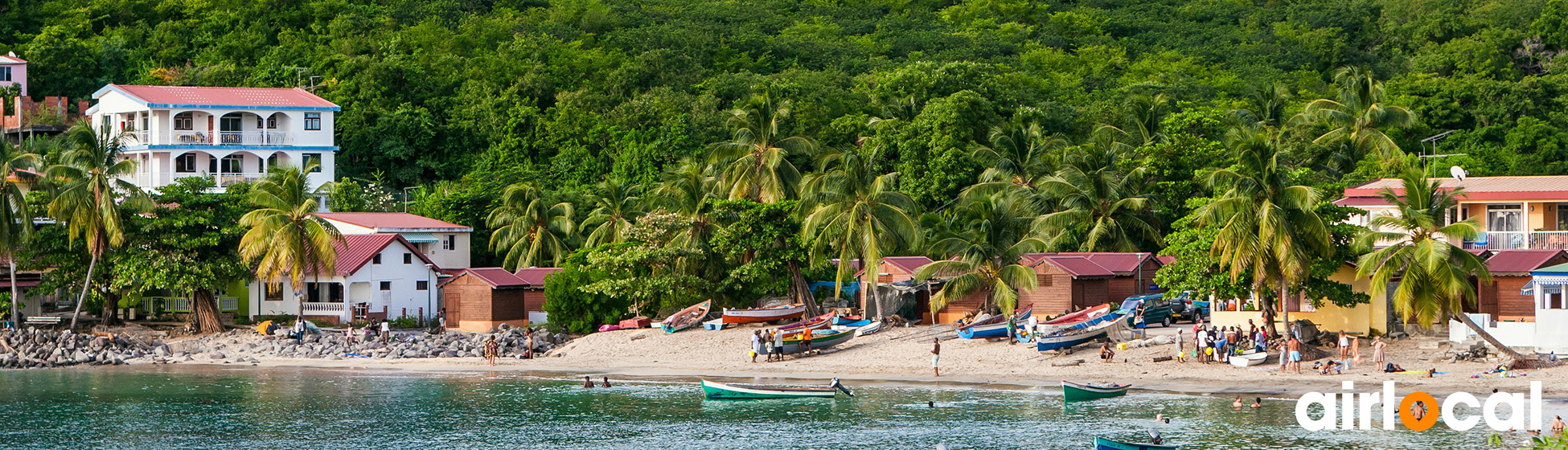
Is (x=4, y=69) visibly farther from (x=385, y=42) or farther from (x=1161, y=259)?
(x=1161, y=259)

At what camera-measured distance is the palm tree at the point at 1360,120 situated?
61656 mm

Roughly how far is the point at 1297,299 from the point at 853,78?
45.2 meters

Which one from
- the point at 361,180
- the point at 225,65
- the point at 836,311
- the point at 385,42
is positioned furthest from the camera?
the point at 385,42

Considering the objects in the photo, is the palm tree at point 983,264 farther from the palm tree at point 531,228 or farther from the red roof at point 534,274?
the palm tree at point 531,228

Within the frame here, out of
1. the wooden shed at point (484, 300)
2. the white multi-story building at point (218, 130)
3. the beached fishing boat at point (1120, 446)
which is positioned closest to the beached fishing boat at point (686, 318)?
the wooden shed at point (484, 300)

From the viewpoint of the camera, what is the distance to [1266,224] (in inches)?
1521

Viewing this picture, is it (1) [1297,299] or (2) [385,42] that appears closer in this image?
(1) [1297,299]

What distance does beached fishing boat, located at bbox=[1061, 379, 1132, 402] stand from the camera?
36844 millimetres

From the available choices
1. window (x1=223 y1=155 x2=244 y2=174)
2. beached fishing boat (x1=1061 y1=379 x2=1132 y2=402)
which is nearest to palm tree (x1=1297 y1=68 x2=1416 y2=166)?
beached fishing boat (x1=1061 y1=379 x2=1132 y2=402)

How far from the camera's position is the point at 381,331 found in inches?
2133

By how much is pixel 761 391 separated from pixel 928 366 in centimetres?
659

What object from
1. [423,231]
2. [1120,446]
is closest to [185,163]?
[423,231]

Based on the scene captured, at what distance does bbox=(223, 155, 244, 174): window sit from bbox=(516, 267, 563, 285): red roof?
22.7 m

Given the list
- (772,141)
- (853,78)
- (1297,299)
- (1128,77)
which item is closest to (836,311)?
(772,141)
